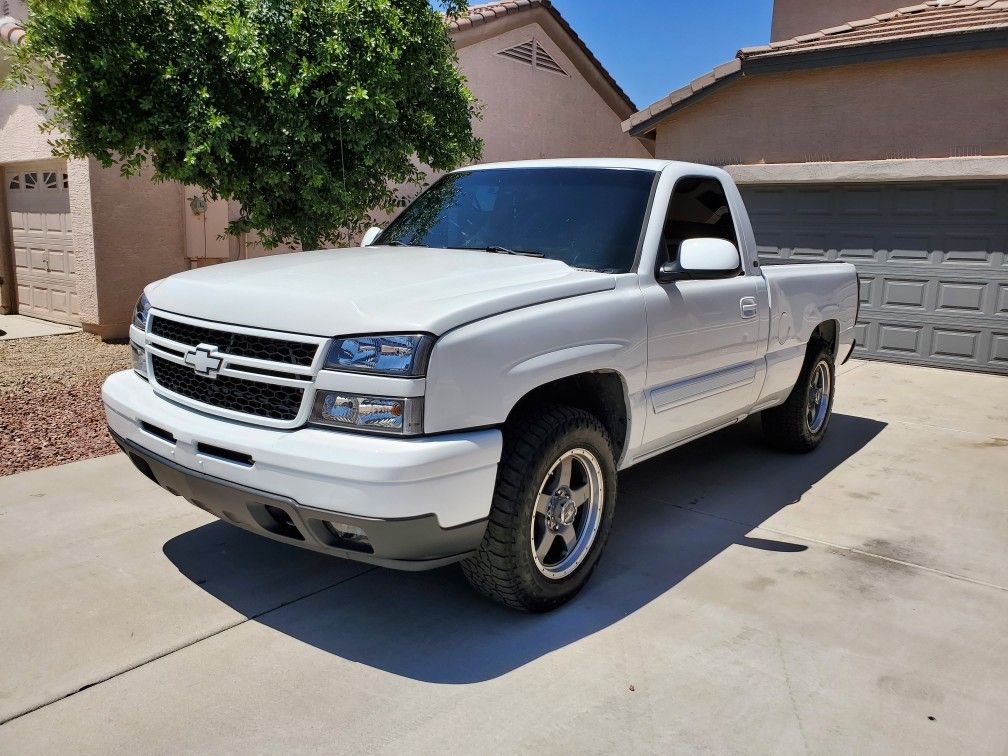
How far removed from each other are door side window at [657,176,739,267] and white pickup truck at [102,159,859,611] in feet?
0.06

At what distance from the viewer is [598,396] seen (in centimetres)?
399

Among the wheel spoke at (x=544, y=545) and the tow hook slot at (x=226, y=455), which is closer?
the tow hook slot at (x=226, y=455)

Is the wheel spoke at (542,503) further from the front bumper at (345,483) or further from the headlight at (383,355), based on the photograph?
the headlight at (383,355)

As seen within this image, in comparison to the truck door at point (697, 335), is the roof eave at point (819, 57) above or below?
above

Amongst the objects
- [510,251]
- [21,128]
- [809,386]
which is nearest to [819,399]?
[809,386]

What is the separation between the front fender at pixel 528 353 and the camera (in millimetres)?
3076

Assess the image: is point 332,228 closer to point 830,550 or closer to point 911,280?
point 830,550

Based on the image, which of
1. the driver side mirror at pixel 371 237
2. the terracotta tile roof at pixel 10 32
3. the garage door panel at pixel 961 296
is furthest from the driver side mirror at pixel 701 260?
the terracotta tile roof at pixel 10 32

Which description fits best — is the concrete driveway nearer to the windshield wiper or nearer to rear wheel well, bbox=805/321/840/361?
rear wheel well, bbox=805/321/840/361

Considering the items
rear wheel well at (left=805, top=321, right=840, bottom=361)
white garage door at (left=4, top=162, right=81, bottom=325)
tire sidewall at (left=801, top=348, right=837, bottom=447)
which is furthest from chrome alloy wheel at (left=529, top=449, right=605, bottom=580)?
white garage door at (left=4, top=162, right=81, bottom=325)

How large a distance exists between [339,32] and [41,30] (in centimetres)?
217

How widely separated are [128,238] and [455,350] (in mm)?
9154

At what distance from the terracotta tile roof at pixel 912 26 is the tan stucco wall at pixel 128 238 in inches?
300

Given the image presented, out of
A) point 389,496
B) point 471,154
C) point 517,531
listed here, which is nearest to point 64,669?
point 389,496
